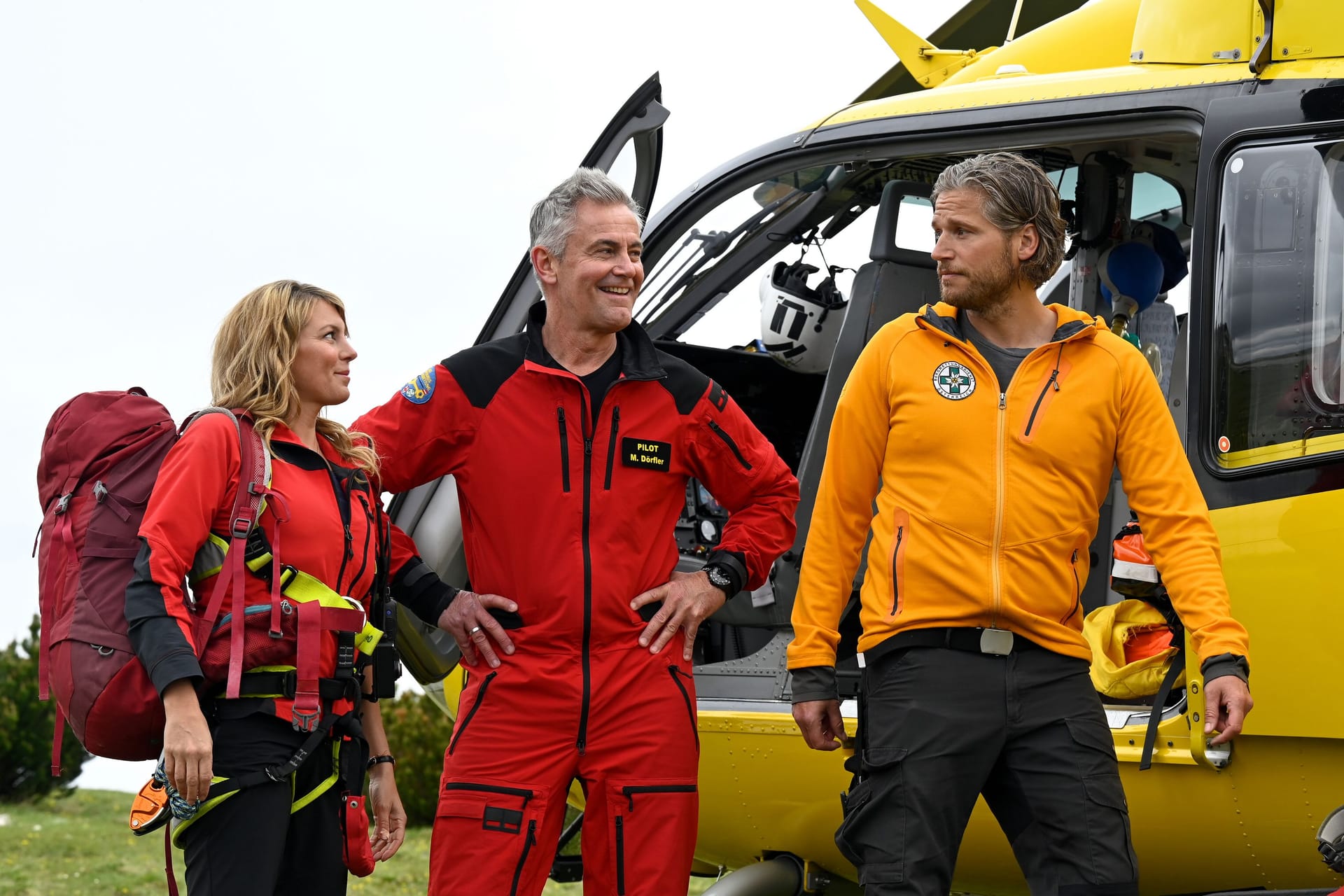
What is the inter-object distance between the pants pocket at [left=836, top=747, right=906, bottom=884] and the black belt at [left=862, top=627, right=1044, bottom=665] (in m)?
0.21

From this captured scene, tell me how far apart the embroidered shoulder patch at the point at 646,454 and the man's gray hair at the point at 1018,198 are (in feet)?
2.67

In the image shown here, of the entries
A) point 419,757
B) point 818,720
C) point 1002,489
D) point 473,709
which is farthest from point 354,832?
point 419,757

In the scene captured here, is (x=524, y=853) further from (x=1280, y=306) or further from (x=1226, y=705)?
(x=1280, y=306)

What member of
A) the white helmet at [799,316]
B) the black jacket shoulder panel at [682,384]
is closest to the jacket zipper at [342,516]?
the black jacket shoulder panel at [682,384]

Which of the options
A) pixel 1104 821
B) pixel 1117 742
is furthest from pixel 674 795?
pixel 1117 742

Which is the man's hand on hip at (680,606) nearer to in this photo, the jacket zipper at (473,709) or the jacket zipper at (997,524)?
the jacket zipper at (473,709)

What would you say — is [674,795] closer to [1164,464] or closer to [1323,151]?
[1164,464]

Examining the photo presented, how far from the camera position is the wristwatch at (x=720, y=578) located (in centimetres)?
338

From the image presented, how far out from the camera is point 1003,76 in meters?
4.46

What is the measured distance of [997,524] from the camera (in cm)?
281

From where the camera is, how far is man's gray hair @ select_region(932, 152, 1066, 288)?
2.94m

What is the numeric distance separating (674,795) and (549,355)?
40.5 inches

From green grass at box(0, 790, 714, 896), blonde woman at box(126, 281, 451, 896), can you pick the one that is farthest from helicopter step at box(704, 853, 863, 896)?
green grass at box(0, 790, 714, 896)

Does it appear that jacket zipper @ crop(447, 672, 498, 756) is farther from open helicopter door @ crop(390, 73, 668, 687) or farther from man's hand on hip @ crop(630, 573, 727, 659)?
open helicopter door @ crop(390, 73, 668, 687)
